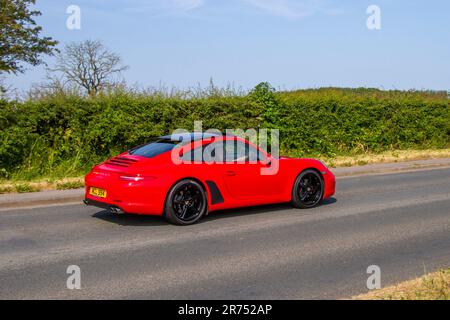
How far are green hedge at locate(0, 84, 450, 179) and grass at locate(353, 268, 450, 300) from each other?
10690 mm

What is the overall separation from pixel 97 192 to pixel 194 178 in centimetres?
159

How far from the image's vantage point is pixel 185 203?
30.0ft

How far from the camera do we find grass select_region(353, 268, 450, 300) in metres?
5.44

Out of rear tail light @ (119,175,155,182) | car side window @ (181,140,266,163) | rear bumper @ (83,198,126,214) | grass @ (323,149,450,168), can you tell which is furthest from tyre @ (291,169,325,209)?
grass @ (323,149,450,168)

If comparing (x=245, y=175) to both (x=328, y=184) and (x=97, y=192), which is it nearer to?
(x=328, y=184)

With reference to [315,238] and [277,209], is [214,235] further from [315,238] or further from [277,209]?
[277,209]

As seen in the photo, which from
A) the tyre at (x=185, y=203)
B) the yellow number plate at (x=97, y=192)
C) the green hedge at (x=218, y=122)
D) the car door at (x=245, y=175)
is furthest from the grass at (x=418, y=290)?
the green hedge at (x=218, y=122)

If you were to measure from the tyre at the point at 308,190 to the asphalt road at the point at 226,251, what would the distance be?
0.74ft

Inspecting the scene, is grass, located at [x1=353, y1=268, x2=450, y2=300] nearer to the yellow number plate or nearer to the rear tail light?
the rear tail light

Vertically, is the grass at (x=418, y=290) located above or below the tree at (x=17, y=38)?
below

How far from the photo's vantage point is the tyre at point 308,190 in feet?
34.5

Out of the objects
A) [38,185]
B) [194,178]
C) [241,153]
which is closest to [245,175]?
[241,153]

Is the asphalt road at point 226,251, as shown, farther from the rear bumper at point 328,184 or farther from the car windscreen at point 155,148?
the car windscreen at point 155,148

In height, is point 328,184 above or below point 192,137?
below
